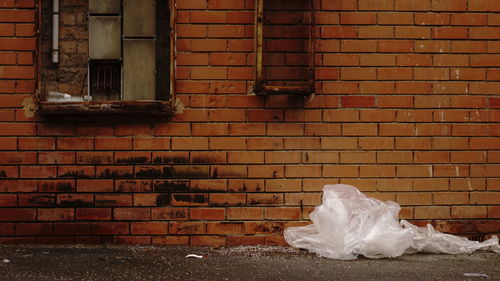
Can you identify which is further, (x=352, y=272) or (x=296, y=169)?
(x=296, y=169)

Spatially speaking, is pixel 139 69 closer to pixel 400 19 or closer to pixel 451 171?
pixel 400 19

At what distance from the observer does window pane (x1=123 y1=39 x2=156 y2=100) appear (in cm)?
405

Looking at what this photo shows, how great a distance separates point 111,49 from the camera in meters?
4.05

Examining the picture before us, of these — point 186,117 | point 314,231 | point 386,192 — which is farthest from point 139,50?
point 386,192

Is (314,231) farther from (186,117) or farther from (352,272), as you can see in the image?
(186,117)

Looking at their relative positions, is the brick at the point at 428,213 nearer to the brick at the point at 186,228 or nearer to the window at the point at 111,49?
the brick at the point at 186,228

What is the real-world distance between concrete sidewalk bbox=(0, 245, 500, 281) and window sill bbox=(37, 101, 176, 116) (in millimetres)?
1021

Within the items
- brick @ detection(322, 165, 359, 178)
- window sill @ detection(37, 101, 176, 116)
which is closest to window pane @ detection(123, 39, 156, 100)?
window sill @ detection(37, 101, 176, 116)

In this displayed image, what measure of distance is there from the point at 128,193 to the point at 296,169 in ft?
4.26

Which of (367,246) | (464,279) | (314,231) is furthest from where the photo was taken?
(314,231)

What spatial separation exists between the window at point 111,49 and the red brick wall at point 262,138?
162 millimetres

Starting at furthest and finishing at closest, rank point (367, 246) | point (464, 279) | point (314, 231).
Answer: point (314, 231) → point (367, 246) → point (464, 279)

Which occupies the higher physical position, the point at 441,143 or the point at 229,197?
the point at 441,143

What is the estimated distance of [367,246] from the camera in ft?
12.1
